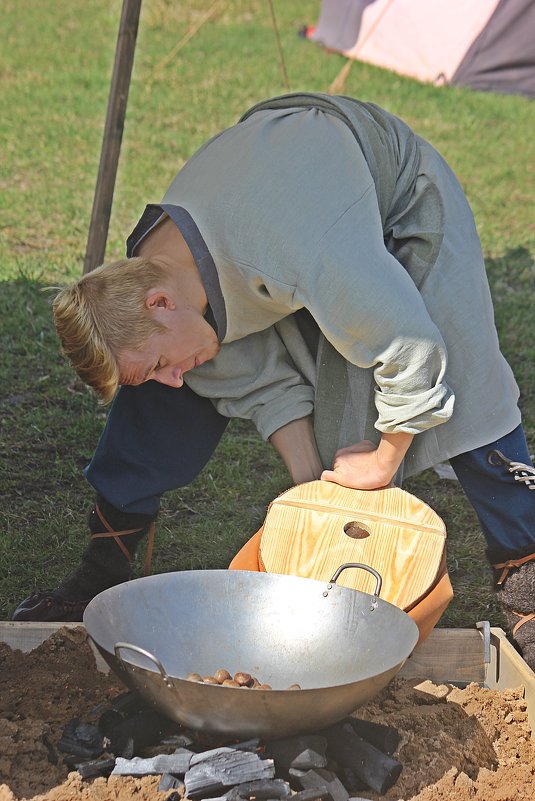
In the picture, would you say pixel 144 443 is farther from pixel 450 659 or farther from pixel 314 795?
pixel 314 795

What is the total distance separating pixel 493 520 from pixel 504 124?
6718mm

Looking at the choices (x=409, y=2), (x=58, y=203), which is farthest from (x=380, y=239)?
(x=409, y=2)

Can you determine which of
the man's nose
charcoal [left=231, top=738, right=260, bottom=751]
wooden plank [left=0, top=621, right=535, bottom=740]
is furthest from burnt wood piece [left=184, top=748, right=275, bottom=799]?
the man's nose

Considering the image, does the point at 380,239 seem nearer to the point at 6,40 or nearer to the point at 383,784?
the point at 383,784

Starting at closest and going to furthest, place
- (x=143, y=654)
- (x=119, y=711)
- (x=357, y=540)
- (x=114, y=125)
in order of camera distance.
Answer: (x=143, y=654), (x=119, y=711), (x=357, y=540), (x=114, y=125)

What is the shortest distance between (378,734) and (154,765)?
0.45m

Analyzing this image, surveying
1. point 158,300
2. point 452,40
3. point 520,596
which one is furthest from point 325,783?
point 452,40

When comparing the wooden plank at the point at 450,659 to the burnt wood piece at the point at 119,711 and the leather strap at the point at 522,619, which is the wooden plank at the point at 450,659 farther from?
the burnt wood piece at the point at 119,711

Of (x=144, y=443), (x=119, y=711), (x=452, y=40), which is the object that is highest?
(x=452, y=40)

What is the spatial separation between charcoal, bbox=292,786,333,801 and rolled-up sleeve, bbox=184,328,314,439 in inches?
37.2

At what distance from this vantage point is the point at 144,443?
2.49 m

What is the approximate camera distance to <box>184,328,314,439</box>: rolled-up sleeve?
8.02 ft

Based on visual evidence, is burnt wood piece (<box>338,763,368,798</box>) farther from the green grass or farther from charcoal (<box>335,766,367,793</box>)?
the green grass

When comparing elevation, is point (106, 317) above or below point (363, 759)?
above
